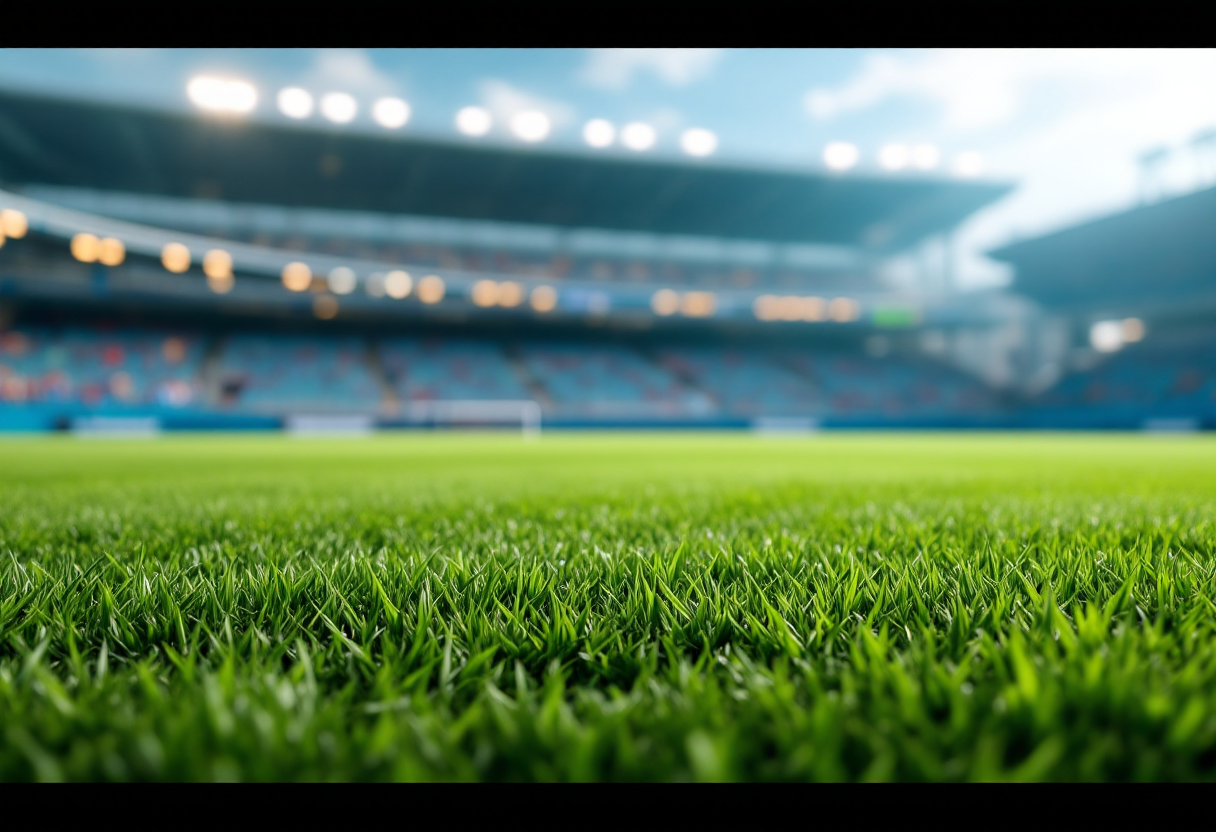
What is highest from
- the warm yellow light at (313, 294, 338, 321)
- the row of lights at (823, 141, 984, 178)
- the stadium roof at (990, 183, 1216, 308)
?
the row of lights at (823, 141, 984, 178)

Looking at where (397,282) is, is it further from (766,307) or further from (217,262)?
(766,307)

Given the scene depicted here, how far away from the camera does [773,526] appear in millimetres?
1873

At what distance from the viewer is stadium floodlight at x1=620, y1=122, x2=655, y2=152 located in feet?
75.7

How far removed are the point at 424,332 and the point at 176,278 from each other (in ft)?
28.9

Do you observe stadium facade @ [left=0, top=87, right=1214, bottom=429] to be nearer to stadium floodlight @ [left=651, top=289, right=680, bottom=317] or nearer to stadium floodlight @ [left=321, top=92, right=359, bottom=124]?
stadium floodlight @ [left=651, top=289, right=680, bottom=317]

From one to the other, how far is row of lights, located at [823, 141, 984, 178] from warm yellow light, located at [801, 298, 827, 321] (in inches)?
220

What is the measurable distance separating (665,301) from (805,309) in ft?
20.4

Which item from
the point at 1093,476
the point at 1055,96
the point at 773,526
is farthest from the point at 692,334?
the point at 773,526

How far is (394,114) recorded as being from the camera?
840 inches

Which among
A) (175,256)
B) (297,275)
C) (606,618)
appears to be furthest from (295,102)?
(606,618)

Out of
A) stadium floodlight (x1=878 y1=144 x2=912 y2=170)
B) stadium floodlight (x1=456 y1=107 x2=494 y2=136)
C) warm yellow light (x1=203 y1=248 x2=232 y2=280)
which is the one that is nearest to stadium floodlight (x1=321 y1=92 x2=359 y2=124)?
stadium floodlight (x1=456 y1=107 x2=494 y2=136)

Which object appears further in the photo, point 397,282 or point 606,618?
point 397,282
